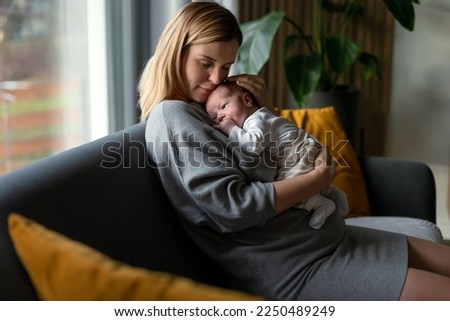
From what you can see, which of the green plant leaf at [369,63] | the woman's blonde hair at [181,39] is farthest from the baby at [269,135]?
the green plant leaf at [369,63]

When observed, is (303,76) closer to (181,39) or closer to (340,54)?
(340,54)

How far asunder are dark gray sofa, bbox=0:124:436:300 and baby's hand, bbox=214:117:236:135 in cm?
21

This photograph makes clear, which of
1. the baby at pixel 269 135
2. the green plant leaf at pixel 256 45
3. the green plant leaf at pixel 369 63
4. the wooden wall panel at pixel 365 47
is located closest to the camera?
the baby at pixel 269 135

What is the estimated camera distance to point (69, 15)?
7.62 feet

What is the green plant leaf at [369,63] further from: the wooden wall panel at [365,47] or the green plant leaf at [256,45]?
the green plant leaf at [256,45]

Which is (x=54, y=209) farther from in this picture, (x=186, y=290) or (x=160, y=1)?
(x=160, y=1)

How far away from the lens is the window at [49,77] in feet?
6.82

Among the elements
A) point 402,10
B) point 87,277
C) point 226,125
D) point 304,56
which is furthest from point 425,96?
point 87,277

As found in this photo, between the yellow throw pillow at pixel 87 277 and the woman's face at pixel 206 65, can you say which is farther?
the woman's face at pixel 206 65

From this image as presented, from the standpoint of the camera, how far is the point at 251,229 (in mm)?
1533

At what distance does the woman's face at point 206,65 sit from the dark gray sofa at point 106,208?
0.21 metres

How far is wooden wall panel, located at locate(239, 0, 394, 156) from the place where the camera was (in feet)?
10.8

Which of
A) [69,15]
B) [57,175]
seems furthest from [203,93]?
[69,15]

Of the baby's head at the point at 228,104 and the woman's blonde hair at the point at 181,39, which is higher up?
the woman's blonde hair at the point at 181,39
